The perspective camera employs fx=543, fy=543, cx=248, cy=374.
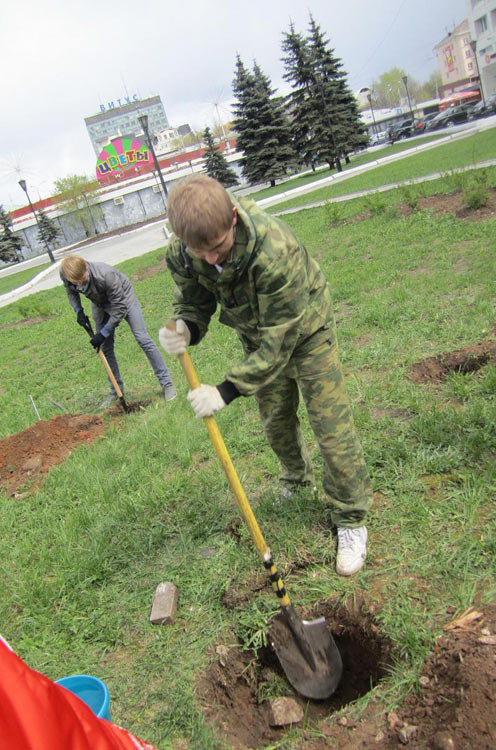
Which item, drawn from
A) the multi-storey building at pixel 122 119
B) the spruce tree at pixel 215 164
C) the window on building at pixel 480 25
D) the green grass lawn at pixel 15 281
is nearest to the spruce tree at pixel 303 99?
the spruce tree at pixel 215 164

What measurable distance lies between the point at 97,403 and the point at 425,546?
484 cm

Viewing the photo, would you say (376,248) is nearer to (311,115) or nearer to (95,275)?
(95,275)

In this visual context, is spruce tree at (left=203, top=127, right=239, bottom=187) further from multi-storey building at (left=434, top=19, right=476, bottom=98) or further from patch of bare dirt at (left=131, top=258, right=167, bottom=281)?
multi-storey building at (left=434, top=19, right=476, bottom=98)

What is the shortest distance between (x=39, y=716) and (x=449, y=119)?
47.3 m

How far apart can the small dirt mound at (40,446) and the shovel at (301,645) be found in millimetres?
2955

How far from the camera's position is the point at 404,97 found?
356 feet

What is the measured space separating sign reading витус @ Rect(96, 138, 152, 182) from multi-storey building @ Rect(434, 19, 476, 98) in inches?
2071

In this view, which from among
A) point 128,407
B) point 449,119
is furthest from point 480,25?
point 128,407

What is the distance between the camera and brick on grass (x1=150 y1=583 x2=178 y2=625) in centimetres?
273

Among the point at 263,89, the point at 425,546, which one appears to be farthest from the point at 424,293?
the point at 263,89

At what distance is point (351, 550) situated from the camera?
268 cm

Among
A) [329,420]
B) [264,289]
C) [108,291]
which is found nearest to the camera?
[264,289]

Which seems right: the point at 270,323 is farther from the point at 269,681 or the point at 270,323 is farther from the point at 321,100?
the point at 321,100

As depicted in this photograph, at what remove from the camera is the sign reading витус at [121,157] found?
62.6m
